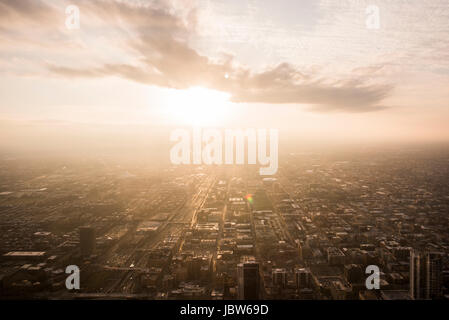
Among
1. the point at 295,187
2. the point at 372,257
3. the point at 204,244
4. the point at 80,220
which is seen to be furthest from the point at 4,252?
the point at 295,187

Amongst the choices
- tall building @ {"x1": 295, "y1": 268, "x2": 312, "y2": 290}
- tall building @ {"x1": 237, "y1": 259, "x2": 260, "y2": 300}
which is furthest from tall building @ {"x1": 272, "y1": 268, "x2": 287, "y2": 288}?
tall building @ {"x1": 237, "y1": 259, "x2": 260, "y2": 300}

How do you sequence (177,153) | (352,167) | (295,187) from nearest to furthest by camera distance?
1. (295,187)
2. (352,167)
3. (177,153)

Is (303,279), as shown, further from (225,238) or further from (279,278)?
(225,238)

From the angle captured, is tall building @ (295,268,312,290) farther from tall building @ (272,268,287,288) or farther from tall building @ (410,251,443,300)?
tall building @ (410,251,443,300)

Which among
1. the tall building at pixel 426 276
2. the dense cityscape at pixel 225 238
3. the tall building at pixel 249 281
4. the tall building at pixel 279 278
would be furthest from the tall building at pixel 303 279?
the tall building at pixel 249 281

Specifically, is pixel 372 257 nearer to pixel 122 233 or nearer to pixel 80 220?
pixel 122 233

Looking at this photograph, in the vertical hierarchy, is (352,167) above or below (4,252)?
above
